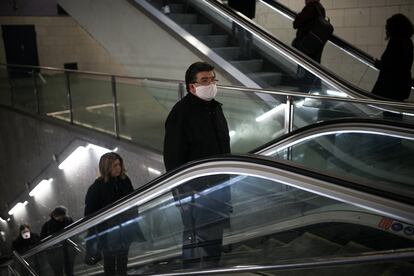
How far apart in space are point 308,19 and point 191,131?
3.53m

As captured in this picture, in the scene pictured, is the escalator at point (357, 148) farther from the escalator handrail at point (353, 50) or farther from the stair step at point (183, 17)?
the stair step at point (183, 17)

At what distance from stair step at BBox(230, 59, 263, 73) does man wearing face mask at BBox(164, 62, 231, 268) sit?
2.72 metres

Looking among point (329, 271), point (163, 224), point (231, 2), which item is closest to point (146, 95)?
point (231, 2)

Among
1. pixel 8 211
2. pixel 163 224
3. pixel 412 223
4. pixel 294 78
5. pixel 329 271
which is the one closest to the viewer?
pixel 412 223

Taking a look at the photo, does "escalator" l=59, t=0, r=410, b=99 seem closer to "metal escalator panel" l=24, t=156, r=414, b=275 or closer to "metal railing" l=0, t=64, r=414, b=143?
"metal railing" l=0, t=64, r=414, b=143

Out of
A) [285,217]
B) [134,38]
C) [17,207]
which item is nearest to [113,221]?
[285,217]

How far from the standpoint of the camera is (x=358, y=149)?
366 cm

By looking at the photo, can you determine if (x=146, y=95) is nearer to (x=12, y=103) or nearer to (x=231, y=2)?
(x=231, y=2)

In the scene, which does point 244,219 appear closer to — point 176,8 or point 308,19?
point 308,19

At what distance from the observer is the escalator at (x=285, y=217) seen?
5.31ft

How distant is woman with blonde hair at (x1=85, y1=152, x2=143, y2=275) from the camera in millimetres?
3506

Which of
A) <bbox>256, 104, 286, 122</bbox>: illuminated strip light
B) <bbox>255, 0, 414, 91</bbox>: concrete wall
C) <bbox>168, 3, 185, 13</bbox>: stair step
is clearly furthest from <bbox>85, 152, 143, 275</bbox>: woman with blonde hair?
<bbox>255, 0, 414, 91</bbox>: concrete wall

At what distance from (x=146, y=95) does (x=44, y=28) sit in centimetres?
874

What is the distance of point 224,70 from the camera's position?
554 cm
